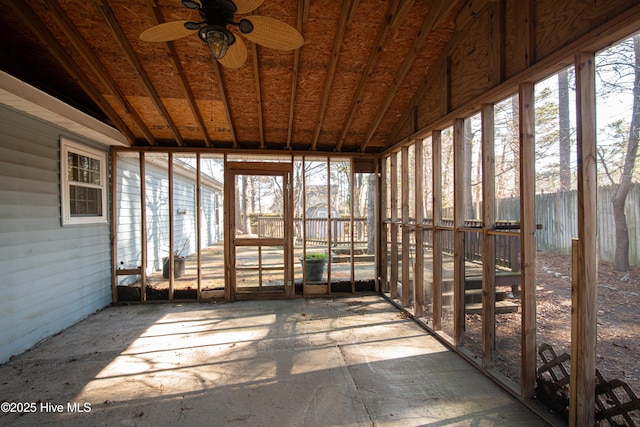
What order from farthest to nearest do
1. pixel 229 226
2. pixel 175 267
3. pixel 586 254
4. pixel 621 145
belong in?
pixel 175 267 → pixel 229 226 → pixel 621 145 → pixel 586 254

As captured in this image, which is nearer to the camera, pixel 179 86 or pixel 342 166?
pixel 179 86

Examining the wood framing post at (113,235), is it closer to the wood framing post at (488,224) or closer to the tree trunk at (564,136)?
the wood framing post at (488,224)

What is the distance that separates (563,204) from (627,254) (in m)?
1.16

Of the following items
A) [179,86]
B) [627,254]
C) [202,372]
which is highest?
[179,86]

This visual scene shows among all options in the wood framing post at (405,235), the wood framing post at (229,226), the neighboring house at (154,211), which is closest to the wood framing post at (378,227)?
the wood framing post at (405,235)

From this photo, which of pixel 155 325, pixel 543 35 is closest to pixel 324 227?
pixel 155 325

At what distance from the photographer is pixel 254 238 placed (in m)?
5.39

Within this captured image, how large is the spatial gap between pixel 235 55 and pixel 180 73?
1.58m

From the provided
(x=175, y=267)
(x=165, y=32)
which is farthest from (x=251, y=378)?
(x=175, y=267)

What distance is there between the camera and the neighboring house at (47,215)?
3182mm

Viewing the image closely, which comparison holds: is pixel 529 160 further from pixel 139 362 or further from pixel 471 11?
pixel 139 362

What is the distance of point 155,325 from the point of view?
415 cm

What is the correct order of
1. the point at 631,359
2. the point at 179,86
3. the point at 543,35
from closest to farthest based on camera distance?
1. the point at 543,35
2. the point at 631,359
3. the point at 179,86

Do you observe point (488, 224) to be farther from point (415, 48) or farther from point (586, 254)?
point (415, 48)
